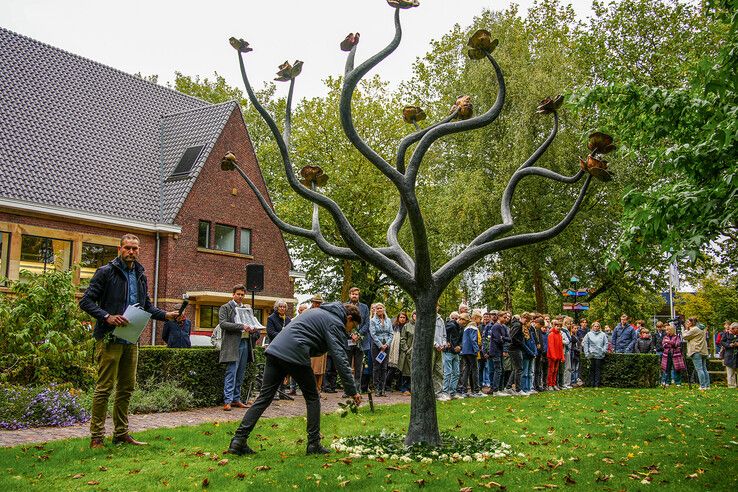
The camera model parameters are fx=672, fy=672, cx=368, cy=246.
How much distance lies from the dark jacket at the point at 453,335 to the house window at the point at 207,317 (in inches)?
574

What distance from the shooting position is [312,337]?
7.72m

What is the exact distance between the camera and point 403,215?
959 centimetres

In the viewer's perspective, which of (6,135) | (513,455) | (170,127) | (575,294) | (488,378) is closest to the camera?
(513,455)

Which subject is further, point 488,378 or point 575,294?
point 575,294

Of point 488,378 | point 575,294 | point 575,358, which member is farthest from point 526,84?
point 488,378

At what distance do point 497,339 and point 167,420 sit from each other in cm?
853

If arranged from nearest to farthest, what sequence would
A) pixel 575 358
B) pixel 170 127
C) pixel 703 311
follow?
Result: pixel 575 358
pixel 170 127
pixel 703 311

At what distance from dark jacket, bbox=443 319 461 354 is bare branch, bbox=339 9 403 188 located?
8280 mm

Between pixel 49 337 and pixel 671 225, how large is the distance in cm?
1012

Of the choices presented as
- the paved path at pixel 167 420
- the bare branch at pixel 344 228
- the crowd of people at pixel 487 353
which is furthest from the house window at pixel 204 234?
the bare branch at pixel 344 228

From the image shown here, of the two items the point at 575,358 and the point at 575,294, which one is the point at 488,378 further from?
the point at 575,294

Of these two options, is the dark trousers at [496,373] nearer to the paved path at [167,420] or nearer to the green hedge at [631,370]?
the paved path at [167,420]

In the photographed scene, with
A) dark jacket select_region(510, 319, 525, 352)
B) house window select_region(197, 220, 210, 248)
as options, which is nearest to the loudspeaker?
dark jacket select_region(510, 319, 525, 352)

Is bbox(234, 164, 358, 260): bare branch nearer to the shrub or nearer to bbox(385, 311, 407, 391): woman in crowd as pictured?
the shrub
